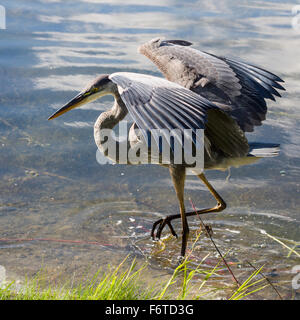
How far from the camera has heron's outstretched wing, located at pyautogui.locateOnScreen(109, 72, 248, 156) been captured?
334 centimetres

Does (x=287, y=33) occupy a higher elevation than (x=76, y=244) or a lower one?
higher

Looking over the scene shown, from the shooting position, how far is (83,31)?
10078 millimetres

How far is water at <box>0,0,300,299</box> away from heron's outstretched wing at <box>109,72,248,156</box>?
1.26 meters

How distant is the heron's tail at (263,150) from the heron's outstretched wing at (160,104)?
0.74 m

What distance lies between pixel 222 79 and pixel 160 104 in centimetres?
113

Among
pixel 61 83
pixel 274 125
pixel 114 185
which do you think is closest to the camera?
pixel 114 185

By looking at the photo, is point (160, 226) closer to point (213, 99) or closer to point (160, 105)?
point (213, 99)

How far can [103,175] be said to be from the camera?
5.76 meters

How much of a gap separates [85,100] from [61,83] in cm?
337

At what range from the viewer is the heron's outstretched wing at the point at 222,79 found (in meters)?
4.36

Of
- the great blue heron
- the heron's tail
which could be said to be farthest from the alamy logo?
the heron's tail

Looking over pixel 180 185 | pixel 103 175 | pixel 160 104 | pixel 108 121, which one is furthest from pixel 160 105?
pixel 103 175
